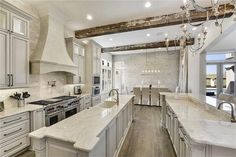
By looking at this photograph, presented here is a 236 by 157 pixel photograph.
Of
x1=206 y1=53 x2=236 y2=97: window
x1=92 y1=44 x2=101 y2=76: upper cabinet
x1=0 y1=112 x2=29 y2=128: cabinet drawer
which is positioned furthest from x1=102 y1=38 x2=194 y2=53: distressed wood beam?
x1=0 y1=112 x2=29 y2=128: cabinet drawer

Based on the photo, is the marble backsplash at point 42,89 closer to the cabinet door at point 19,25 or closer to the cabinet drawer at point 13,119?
the cabinet drawer at point 13,119

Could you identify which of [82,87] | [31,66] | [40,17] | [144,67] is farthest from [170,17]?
[144,67]

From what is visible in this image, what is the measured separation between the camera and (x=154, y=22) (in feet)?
12.0

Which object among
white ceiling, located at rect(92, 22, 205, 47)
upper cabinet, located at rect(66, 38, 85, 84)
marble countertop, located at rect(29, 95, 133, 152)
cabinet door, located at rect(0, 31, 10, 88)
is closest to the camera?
marble countertop, located at rect(29, 95, 133, 152)

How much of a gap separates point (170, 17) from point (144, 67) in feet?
19.6

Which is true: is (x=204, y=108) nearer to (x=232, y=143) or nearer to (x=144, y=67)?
(x=232, y=143)

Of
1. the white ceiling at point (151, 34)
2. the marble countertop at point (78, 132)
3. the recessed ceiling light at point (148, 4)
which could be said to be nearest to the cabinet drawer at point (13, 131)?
the marble countertop at point (78, 132)

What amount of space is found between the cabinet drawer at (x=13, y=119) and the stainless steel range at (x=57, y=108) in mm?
448

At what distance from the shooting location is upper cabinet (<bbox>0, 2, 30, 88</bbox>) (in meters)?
2.51

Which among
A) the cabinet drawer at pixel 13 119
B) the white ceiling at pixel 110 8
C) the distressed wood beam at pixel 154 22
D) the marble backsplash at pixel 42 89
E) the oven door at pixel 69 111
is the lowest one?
the oven door at pixel 69 111

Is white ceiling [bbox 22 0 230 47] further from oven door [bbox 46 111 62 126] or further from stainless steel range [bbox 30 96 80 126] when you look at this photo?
oven door [bbox 46 111 62 126]

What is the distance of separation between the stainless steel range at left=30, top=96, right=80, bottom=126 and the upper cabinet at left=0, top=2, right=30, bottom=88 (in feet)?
2.35

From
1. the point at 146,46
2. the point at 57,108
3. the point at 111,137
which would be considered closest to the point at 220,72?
the point at 146,46

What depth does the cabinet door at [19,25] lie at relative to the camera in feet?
8.84
